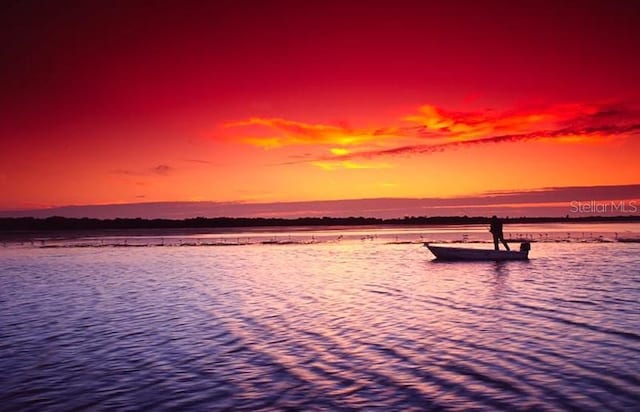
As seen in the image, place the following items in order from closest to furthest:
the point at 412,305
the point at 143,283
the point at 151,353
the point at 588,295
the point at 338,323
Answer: the point at 151,353 < the point at 338,323 < the point at 412,305 < the point at 588,295 < the point at 143,283

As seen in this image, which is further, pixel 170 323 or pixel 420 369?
pixel 170 323

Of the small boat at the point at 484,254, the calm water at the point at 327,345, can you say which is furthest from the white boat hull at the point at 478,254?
the calm water at the point at 327,345

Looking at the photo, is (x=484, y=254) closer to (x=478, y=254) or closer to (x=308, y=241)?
(x=478, y=254)

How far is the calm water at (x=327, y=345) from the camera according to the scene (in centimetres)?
1035

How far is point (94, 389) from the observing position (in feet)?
36.5

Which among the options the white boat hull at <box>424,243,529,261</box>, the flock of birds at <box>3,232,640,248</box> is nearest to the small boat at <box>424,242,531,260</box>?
the white boat hull at <box>424,243,529,261</box>

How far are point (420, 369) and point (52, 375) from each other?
8296 millimetres

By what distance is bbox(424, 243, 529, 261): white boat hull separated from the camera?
42.7m

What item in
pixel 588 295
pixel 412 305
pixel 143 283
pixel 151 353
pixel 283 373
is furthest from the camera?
pixel 143 283

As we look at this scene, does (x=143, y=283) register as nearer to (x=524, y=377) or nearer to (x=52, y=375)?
(x=52, y=375)

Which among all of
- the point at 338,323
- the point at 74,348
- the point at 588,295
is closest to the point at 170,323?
the point at 74,348

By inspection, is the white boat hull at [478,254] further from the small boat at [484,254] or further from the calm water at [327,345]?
the calm water at [327,345]

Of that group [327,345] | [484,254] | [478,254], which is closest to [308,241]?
[478,254]

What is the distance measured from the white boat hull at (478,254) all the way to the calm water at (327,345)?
40.1 feet
